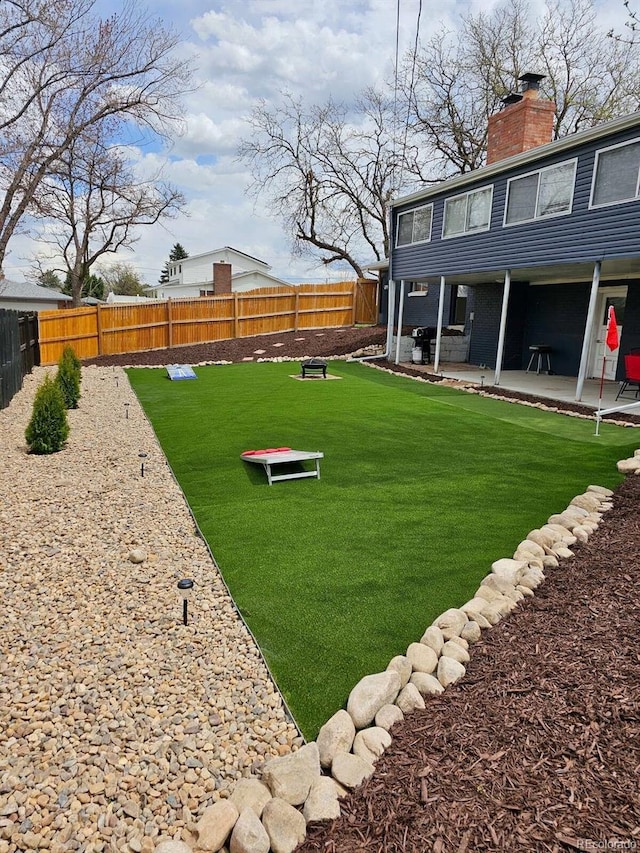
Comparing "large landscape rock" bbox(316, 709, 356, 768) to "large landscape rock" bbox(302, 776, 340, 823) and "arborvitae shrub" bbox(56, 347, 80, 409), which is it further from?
"arborvitae shrub" bbox(56, 347, 80, 409)

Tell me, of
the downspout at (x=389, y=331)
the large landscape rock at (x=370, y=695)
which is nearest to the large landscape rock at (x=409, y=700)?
the large landscape rock at (x=370, y=695)

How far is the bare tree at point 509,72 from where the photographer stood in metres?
22.7

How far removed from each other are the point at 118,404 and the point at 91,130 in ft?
42.9

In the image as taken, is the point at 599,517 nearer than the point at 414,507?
Yes

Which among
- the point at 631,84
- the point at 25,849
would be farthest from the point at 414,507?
the point at 631,84

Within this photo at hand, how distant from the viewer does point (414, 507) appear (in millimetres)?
5207

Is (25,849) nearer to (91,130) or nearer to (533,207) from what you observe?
(533,207)

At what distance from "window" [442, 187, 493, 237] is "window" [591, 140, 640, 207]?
3.13 m

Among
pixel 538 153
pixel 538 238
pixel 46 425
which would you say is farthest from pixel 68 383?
pixel 538 153

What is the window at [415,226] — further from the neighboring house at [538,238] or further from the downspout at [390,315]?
the downspout at [390,315]

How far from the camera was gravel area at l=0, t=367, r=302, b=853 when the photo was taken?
206 centimetres

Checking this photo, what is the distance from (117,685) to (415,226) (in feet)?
50.8

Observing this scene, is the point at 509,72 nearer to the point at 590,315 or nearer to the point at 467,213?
the point at 467,213

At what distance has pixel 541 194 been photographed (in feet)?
36.6
